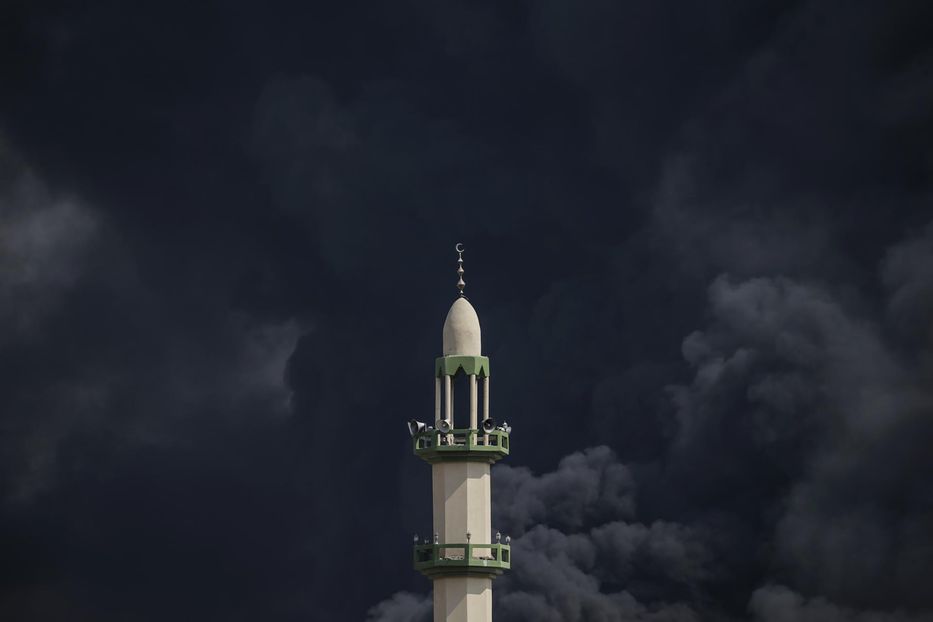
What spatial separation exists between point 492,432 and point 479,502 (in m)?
3.58

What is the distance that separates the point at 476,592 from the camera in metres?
98.1

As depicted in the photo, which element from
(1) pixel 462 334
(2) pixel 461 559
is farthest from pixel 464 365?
(2) pixel 461 559

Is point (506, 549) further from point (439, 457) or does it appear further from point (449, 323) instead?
point (449, 323)

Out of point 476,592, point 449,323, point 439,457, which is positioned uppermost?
point 449,323

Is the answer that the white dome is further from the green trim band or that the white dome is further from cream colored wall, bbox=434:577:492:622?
cream colored wall, bbox=434:577:492:622

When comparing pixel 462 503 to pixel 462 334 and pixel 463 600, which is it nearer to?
pixel 463 600

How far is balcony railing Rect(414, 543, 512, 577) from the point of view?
97500 mm

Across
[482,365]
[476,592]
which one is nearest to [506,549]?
[476,592]

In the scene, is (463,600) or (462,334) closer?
(463,600)

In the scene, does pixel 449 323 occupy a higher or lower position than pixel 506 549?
higher

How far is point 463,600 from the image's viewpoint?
9781 cm

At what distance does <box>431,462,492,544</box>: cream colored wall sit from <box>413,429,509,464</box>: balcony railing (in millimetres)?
547

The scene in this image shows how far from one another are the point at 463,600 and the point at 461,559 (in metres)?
2.08

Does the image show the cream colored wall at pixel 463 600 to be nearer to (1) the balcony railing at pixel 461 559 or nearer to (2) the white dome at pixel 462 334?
(1) the balcony railing at pixel 461 559
